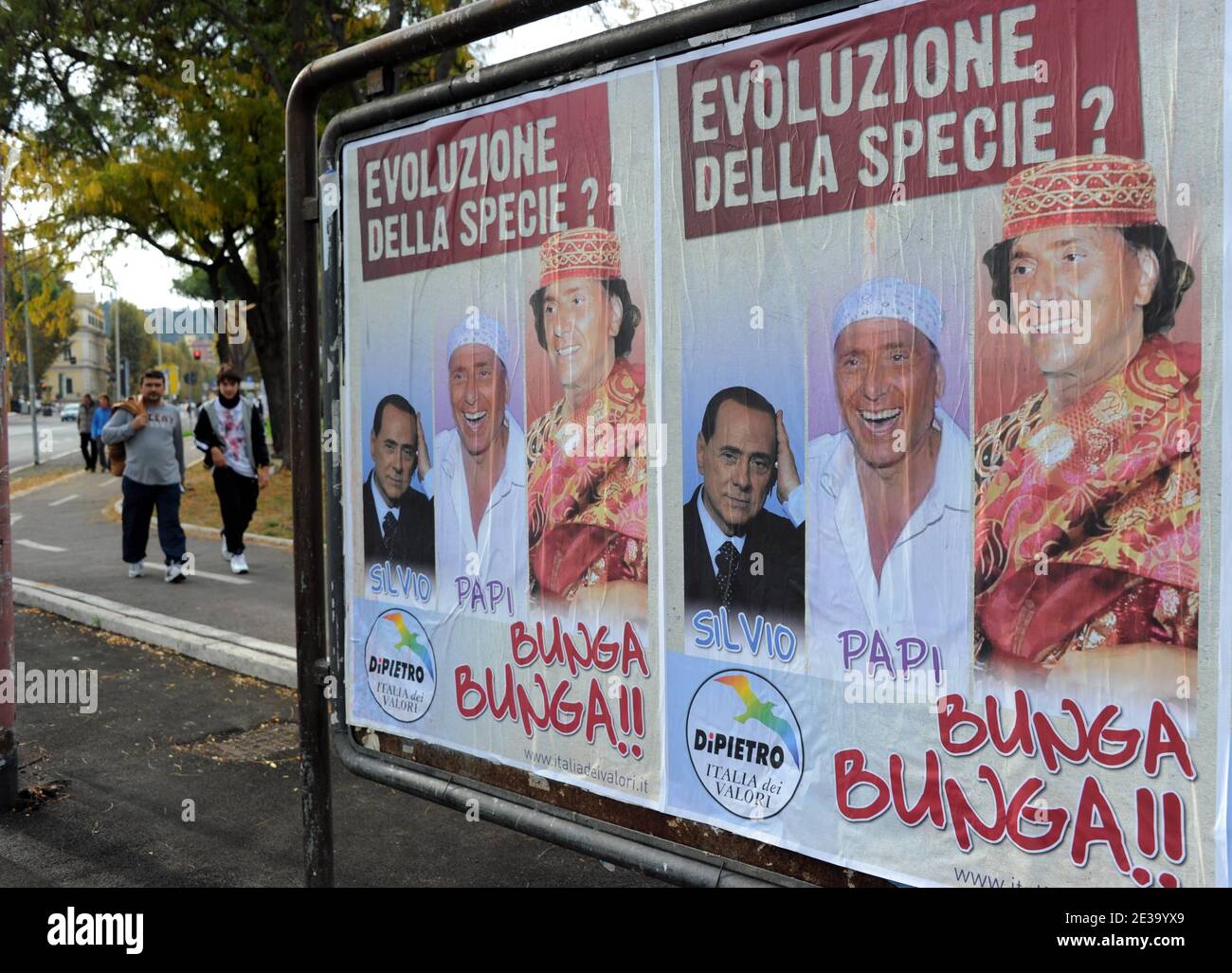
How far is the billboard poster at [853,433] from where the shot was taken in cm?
163

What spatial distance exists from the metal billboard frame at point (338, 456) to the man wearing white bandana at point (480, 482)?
0.35 meters

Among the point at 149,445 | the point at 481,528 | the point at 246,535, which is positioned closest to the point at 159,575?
the point at 149,445

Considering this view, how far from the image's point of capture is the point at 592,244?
88.5 inches

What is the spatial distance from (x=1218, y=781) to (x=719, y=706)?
83 cm

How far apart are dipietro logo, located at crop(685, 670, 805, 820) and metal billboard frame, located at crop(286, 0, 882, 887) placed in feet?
0.29

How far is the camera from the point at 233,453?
10258mm

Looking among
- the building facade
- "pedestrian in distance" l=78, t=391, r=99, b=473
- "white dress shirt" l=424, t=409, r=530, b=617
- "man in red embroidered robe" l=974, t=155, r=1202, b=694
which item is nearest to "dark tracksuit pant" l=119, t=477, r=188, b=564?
"white dress shirt" l=424, t=409, r=530, b=617

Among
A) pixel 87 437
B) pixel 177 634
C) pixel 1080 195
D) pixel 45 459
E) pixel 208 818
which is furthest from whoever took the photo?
pixel 45 459

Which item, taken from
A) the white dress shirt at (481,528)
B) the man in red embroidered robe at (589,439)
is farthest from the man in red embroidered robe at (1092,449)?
the white dress shirt at (481,528)

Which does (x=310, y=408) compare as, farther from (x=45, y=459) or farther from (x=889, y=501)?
(x=45, y=459)

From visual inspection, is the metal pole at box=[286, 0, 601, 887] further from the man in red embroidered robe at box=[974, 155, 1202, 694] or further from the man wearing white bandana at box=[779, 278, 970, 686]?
the man in red embroidered robe at box=[974, 155, 1202, 694]

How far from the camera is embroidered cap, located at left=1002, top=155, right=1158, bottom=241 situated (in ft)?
5.32

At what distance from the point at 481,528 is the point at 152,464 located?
810 centimetres

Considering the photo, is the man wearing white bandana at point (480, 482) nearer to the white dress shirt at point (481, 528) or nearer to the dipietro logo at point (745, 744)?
the white dress shirt at point (481, 528)
